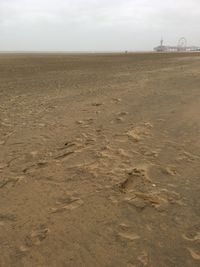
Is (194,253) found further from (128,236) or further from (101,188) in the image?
(101,188)

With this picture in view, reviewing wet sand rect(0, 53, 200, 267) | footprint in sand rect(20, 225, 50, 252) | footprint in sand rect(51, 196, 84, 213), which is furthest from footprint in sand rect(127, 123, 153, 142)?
footprint in sand rect(20, 225, 50, 252)

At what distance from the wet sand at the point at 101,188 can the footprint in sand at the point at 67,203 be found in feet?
0.04

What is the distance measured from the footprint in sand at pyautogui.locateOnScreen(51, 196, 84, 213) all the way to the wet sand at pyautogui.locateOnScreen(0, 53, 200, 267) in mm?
11

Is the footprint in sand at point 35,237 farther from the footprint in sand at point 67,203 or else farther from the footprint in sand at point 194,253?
the footprint in sand at point 194,253

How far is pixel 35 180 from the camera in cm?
423

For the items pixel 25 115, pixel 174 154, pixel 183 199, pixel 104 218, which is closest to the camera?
pixel 104 218

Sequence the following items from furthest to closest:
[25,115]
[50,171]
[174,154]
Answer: [25,115]
[174,154]
[50,171]

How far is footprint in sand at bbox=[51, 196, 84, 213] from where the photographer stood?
355cm

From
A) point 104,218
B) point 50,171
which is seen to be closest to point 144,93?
point 50,171

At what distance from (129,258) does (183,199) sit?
117 centimetres

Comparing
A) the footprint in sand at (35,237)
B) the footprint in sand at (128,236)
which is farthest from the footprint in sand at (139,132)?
the footprint in sand at (35,237)

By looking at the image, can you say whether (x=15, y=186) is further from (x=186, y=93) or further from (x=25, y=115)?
(x=186, y=93)

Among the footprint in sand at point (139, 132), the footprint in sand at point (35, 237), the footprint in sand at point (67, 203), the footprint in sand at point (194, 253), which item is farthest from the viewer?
the footprint in sand at point (139, 132)

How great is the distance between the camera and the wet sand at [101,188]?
9.61 ft
